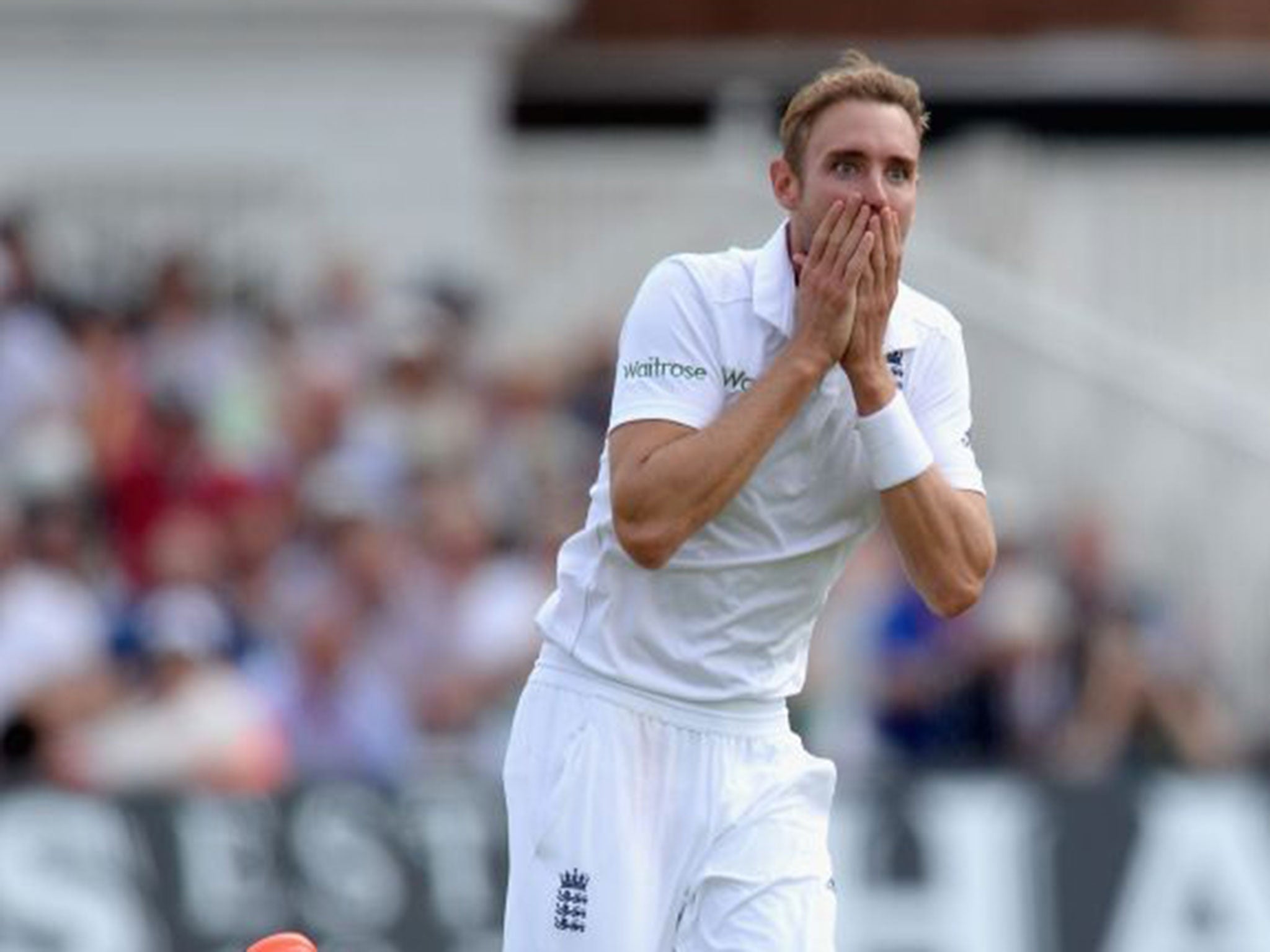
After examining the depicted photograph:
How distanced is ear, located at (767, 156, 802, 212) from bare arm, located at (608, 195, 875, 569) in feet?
0.55

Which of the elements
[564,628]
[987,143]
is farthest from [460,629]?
[564,628]

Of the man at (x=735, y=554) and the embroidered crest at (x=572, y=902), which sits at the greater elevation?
the man at (x=735, y=554)

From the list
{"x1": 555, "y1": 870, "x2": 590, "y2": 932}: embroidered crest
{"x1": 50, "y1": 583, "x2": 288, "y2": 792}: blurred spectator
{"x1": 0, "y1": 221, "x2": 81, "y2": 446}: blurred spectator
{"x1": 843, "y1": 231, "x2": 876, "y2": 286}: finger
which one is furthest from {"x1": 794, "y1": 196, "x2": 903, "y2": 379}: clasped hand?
{"x1": 0, "y1": 221, "x2": 81, "y2": 446}: blurred spectator

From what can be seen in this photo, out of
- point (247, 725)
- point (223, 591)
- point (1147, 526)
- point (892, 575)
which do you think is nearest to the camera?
point (247, 725)

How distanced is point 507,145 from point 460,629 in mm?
5663

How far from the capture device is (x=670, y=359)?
801cm

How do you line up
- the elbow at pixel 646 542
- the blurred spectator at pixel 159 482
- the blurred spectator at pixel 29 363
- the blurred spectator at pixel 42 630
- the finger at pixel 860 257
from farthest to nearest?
→ the blurred spectator at pixel 29 363 → the blurred spectator at pixel 159 482 → the blurred spectator at pixel 42 630 → the elbow at pixel 646 542 → the finger at pixel 860 257

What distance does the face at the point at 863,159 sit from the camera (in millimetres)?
7828

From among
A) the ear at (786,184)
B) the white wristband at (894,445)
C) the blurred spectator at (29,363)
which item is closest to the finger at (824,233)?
the ear at (786,184)

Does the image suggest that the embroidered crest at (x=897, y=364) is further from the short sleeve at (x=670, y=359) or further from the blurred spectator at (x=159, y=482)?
the blurred spectator at (x=159, y=482)

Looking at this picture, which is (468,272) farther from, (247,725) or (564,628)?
(564,628)

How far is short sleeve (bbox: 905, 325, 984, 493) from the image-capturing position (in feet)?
26.7

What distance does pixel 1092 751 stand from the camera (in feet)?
51.5

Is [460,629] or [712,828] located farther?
[460,629]
